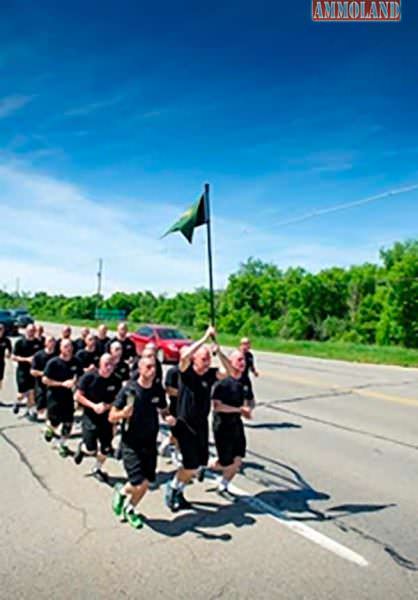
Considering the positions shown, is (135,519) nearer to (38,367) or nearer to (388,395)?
(38,367)

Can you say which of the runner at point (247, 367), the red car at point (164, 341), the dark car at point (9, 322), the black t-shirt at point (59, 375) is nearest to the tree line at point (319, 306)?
the dark car at point (9, 322)

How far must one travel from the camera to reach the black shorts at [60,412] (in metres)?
7.29

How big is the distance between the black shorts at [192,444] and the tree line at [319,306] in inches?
1706

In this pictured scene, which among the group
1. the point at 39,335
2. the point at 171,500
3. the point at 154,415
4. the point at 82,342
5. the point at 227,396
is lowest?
the point at 171,500

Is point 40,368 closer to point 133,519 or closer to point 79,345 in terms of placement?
point 79,345

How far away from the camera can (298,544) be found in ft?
14.4

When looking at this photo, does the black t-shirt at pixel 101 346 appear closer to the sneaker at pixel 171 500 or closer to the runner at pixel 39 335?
the runner at pixel 39 335

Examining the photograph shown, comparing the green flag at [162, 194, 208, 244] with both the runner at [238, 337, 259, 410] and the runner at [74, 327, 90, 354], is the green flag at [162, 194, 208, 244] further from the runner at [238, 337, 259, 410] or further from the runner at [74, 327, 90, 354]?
the runner at [74, 327, 90, 354]

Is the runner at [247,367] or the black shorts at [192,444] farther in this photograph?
the runner at [247,367]

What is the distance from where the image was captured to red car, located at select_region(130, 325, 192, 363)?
18.2 meters

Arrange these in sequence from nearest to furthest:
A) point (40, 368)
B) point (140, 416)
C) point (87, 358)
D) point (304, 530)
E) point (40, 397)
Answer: point (304, 530) < point (140, 416) < point (40, 368) < point (40, 397) < point (87, 358)

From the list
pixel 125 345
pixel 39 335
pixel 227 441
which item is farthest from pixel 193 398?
pixel 39 335

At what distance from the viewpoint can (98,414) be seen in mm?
6039

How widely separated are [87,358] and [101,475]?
3.19 meters
